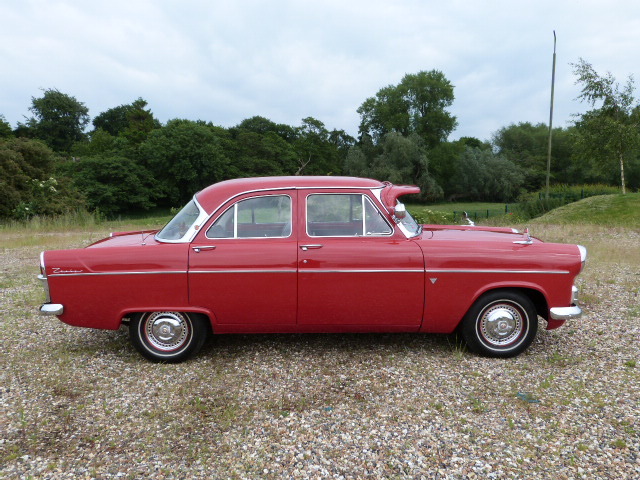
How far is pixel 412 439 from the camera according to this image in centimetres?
313

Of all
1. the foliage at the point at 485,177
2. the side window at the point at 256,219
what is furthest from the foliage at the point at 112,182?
the side window at the point at 256,219

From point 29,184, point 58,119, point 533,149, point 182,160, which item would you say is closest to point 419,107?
point 533,149

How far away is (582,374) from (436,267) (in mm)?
1697

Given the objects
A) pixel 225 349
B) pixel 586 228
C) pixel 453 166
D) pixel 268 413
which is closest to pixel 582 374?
pixel 268 413

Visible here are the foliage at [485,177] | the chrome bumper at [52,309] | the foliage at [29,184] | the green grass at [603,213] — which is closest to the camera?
the chrome bumper at [52,309]

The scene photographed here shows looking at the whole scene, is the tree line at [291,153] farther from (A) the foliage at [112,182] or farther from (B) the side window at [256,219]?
(B) the side window at [256,219]

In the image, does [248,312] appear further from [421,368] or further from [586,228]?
[586,228]

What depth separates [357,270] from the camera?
4180 mm

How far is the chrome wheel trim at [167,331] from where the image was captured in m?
4.31

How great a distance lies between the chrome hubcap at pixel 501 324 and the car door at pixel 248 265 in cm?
194

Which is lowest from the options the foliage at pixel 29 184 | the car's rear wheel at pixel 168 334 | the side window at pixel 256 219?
the car's rear wheel at pixel 168 334

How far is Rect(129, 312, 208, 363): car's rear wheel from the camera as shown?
4312 mm

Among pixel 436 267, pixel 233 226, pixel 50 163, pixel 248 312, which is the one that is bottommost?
pixel 248 312

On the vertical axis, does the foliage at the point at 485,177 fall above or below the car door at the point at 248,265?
above
